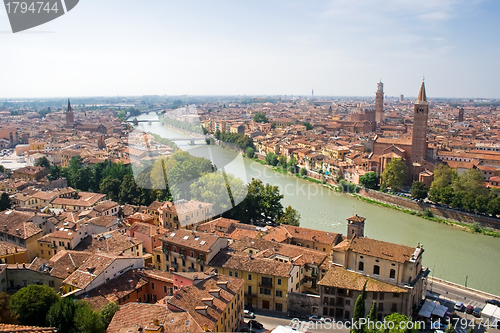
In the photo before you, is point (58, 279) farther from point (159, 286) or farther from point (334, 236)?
point (334, 236)

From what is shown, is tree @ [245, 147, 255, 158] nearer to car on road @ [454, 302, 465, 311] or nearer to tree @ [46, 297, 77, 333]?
car on road @ [454, 302, 465, 311]

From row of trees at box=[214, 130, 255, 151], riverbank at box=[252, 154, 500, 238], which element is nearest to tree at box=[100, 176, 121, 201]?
riverbank at box=[252, 154, 500, 238]

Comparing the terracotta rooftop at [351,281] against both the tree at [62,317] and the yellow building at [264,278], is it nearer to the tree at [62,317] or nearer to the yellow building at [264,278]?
the yellow building at [264,278]

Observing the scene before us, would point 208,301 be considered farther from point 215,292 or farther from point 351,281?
point 351,281

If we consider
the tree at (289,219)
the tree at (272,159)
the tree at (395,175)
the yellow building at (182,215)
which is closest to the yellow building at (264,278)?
the yellow building at (182,215)

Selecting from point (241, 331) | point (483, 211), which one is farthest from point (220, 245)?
point (483, 211)
